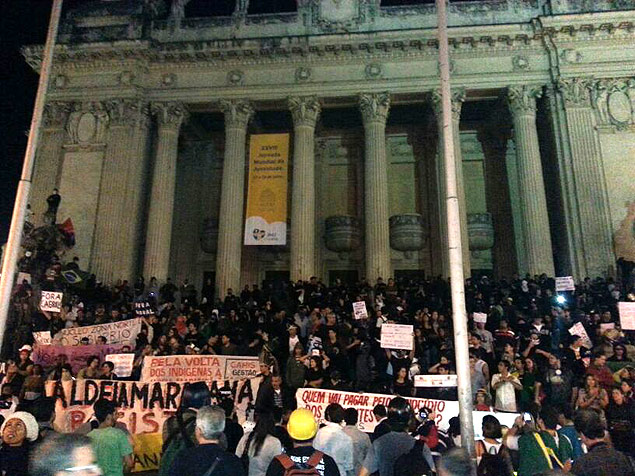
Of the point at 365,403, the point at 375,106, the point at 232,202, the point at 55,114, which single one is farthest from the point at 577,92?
the point at 55,114

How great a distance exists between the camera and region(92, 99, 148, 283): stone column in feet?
80.0

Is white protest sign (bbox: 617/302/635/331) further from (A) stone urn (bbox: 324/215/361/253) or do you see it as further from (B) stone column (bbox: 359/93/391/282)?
(A) stone urn (bbox: 324/215/361/253)

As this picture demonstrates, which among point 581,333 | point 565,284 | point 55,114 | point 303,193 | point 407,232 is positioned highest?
point 55,114

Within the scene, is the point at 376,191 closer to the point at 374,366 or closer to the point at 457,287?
the point at 374,366

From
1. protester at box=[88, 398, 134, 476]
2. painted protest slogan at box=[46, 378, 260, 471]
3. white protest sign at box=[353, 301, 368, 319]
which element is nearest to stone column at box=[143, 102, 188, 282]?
white protest sign at box=[353, 301, 368, 319]

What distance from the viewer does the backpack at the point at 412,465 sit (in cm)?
461

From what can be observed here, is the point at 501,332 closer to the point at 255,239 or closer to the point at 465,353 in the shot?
the point at 465,353

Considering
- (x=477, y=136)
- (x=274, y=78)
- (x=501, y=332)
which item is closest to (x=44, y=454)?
(x=501, y=332)

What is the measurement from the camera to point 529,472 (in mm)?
5219

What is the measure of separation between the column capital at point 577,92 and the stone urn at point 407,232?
8.94 meters

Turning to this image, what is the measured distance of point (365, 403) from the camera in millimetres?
9594

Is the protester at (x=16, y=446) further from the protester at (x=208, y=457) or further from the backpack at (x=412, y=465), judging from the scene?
the backpack at (x=412, y=465)

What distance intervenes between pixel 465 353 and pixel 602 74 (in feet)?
72.9

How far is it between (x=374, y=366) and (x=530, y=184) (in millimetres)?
14946
